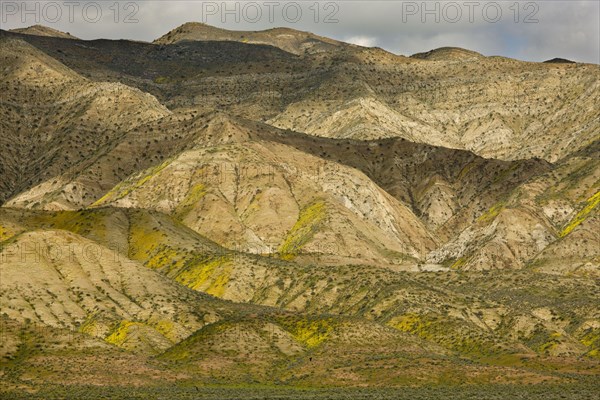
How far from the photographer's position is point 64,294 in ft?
473

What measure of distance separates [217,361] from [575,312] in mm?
52396

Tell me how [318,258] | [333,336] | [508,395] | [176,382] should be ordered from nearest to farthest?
[508,395] → [176,382] → [333,336] → [318,258]

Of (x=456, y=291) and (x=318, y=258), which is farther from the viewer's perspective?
(x=318, y=258)

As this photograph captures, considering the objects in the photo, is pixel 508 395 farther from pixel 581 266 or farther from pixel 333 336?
pixel 581 266

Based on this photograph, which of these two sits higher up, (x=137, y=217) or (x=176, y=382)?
(x=137, y=217)

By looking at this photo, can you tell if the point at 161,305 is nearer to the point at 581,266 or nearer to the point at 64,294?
the point at 64,294

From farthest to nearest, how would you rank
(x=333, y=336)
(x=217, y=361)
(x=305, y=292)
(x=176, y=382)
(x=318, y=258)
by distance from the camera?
(x=318, y=258) < (x=305, y=292) < (x=333, y=336) < (x=217, y=361) < (x=176, y=382)

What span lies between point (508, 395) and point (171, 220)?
9604 centimetres

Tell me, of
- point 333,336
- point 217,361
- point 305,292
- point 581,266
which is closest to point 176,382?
point 217,361

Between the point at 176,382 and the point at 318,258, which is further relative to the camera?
the point at 318,258

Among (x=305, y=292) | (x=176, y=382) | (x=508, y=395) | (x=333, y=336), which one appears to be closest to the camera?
(x=508, y=395)

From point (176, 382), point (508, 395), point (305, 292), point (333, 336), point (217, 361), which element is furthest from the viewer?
point (305, 292)

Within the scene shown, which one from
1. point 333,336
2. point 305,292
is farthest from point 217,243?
point 333,336

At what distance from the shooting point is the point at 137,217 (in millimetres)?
192125
